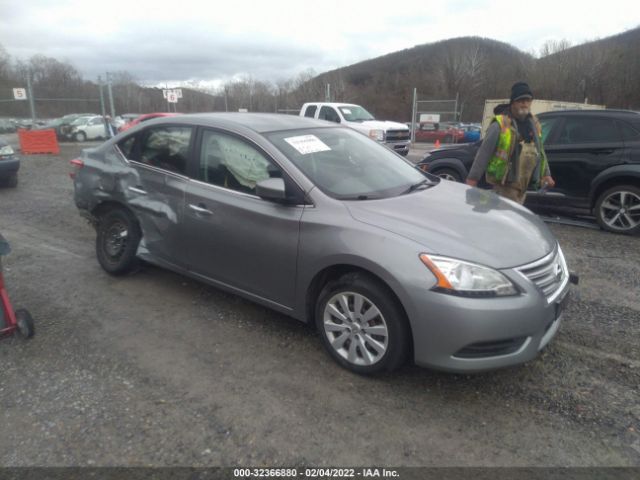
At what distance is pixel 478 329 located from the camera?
2547 millimetres

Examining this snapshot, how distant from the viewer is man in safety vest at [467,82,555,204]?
180 inches

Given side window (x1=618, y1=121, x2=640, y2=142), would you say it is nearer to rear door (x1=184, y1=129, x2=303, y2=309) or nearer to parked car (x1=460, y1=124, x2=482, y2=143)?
rear door (x1=184, y1=129, x2=303, y2=309)

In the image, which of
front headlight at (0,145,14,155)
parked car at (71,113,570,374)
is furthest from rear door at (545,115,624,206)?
front headlight at (0,145,14,155)

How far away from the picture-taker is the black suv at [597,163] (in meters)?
6.08

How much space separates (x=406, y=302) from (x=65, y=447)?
202cm

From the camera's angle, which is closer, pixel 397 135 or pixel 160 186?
pixel 160 186

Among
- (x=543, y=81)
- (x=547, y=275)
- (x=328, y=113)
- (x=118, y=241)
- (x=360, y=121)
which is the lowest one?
(x=118, y=241)

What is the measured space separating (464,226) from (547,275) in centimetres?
58

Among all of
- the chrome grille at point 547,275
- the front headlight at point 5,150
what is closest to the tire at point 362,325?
the chrome grille at point 547,275

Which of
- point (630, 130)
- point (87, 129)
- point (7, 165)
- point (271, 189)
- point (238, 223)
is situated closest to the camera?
point (271, 189)

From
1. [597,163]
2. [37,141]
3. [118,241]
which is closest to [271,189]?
[118,241]

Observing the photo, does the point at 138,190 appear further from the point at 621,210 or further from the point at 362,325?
the point at 621,210

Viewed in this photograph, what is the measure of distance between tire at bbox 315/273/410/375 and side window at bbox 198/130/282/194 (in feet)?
3.25

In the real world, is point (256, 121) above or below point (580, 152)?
Answer: above
